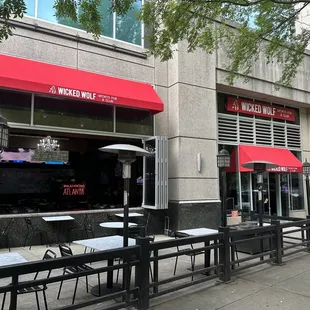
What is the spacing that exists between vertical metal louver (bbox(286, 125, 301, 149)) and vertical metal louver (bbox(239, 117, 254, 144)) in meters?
2.81

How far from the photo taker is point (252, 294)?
17.3 ft

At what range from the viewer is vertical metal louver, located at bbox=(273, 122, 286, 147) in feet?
51.4

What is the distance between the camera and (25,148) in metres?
11.3

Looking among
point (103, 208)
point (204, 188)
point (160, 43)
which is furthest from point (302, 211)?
point (160, 43)

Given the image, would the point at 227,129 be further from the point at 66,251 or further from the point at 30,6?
the point at 66,251

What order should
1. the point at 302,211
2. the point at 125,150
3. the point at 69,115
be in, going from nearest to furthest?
1. the point at 125,150
2. the point at 69,115
3. the point at 302,211

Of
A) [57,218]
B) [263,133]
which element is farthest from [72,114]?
[263,133]

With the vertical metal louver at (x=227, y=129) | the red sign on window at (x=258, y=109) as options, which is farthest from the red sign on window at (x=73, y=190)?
the red sign on window at (x=258, y=109)

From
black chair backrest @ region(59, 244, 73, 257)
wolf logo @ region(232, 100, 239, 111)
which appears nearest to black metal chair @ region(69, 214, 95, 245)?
black chair backrest @ region(59, 244, 73, 257)

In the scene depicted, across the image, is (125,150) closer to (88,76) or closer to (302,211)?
(88,76)

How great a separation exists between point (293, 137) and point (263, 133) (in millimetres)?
2558

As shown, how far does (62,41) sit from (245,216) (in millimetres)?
8536

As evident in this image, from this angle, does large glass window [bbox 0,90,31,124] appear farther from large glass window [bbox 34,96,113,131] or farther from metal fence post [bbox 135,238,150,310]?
metal fence post [bbox 135,238,150,310]

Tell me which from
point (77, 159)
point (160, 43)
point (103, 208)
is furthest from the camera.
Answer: point (77, 159)
